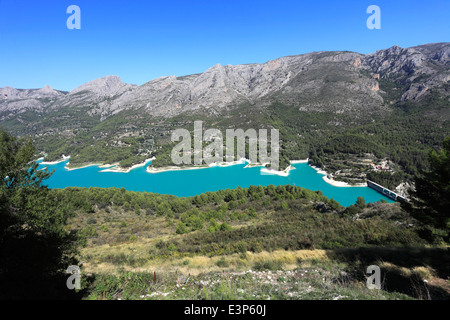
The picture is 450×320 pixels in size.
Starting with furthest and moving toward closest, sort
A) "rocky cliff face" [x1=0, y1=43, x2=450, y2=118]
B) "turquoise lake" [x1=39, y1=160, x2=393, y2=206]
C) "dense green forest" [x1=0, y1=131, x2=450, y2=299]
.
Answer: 1. "rocky cliff face" [x1=0, y1=43, x2=450, y2=118]
2. "turquoise lake" [x1=39, y1=160, x2=393, y2=206]
3. "dense green forest" [x1=0, y1=131, x2=450, y2=299]

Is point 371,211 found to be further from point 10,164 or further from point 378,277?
point 10,164

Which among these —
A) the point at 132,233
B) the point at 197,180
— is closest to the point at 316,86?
the point at 197,180

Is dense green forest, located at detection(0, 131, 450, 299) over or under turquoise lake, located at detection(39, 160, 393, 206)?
over

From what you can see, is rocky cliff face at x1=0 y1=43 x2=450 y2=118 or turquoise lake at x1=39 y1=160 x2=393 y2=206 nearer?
turquoise lake at x1=39 y1=160 x2=393 y2=206

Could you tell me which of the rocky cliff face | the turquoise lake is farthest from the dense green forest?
the rocky cliff face

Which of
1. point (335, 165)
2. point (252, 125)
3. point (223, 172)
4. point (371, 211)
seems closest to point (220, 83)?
point (252, 125)

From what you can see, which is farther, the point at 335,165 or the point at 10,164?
the point at 335,165

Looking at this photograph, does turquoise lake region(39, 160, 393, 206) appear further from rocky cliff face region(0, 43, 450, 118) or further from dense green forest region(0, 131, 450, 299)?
rocky cliff face region(0, 43, 450, 118)
